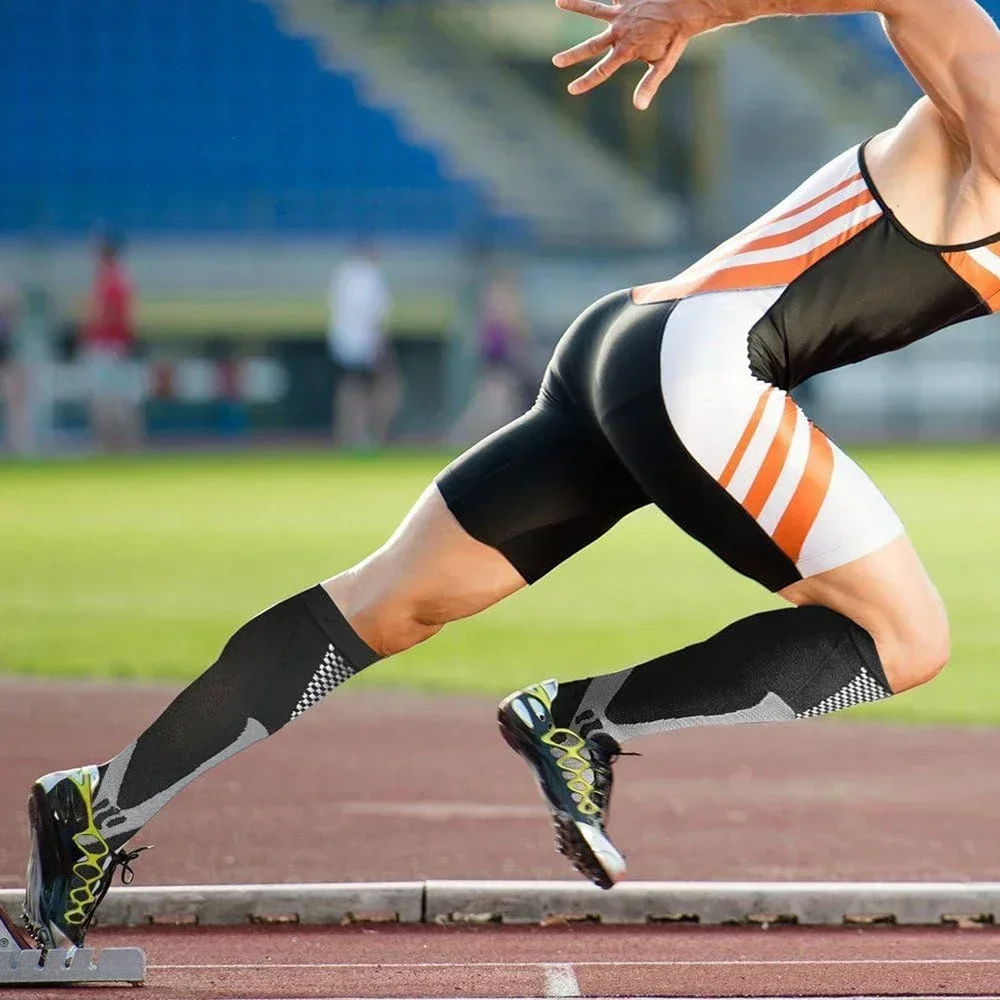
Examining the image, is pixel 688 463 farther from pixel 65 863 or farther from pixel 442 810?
pixel 442 810

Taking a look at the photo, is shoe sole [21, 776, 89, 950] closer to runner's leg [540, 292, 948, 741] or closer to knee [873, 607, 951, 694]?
runner's leg [540, 292, 948, 741]

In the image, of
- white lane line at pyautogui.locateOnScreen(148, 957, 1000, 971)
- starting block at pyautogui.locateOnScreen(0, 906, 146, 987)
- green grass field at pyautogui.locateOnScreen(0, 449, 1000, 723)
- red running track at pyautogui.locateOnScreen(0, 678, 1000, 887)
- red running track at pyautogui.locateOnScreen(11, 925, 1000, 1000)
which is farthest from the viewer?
green grass field at pyautogui.locateOnScreen(0, 449, 1000, 723)

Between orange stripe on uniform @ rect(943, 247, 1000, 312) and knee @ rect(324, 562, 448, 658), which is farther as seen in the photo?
knee @ rect(324, 562, 448, 658)

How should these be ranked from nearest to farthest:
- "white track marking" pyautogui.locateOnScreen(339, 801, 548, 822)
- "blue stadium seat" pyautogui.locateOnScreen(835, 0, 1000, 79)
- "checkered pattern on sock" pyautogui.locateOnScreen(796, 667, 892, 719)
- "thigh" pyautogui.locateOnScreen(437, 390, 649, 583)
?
1. "checkered pattern on sock" pyautogui.locateOnScreen(796, 667, 892, 719)
2. "thigh" pyautogui.locateOnScreen(437, 390, 649, 583)
3. "white track marking" pyautogui.locateOnScreen(339, 801, 548, 822)
4. "blue stadium seat" pyautogui.locateOnScreen(835, 0, 1000, 79)

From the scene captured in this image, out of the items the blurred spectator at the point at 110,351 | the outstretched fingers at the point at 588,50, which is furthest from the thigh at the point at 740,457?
the blurred spectator at the point at 110,351

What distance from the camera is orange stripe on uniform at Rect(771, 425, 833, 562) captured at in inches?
149

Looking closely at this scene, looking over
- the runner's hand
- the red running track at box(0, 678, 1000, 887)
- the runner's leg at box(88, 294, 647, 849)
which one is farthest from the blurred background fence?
the runner's hand

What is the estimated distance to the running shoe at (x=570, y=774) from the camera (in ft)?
12.7

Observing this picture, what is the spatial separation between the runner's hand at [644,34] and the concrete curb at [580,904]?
203cm

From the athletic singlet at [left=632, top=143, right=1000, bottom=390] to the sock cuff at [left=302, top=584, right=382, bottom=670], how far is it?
957 mm

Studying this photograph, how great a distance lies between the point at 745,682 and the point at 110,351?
22408 mm

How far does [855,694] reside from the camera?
3893 millimetres

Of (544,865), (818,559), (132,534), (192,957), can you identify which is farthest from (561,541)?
(132,534)

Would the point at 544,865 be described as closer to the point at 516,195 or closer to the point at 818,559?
the point at 818,559
